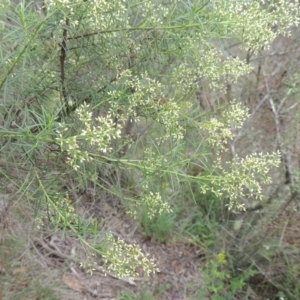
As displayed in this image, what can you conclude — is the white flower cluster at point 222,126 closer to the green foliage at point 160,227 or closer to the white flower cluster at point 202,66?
the white flower cluster at point 202,66

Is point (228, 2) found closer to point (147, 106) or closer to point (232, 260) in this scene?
point (147, 106)

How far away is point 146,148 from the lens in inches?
95.3

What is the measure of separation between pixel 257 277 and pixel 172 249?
0.98 metres

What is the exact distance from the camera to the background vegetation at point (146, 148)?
2004 millimetres

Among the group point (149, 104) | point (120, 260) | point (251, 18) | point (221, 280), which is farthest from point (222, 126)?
point (221, 280)

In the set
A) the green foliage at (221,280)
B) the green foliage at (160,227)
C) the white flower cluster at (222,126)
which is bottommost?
the green foliage at (221,280)

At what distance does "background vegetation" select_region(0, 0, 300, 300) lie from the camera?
6.57ft


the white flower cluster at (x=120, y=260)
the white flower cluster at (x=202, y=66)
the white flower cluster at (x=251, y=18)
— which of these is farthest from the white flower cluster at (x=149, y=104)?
the white flower cluster at (x=120, y=260)

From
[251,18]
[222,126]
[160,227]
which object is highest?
[251,18]

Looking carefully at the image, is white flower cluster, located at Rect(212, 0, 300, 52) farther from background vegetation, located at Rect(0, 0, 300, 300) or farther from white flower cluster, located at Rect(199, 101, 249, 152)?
white flower cluster, located at Rect(199, 101, 249, 152)

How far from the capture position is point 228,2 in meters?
2.01

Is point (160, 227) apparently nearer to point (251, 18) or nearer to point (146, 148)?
point (146, 148)

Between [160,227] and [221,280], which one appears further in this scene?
[160,227]

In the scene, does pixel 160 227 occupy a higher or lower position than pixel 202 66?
lower
